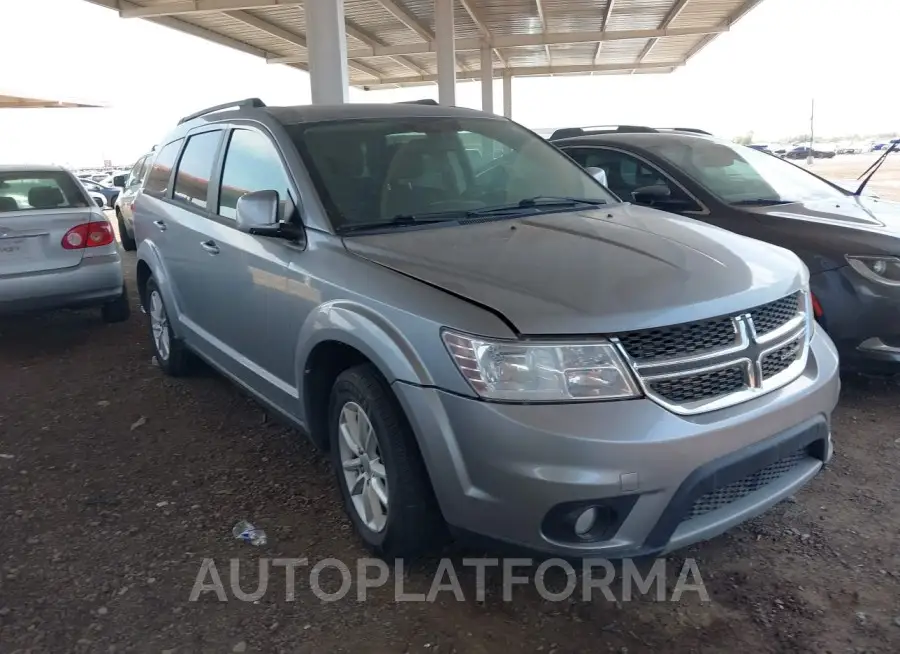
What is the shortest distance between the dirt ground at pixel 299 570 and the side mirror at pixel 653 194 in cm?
172

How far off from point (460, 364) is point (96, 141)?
5267 centimetres

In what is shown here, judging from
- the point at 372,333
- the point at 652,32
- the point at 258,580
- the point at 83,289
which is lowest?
the point at 258,580

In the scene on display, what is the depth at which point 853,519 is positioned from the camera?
3.04 meters

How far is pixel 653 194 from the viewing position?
16.1ft

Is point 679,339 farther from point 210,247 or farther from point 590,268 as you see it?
point 210,247

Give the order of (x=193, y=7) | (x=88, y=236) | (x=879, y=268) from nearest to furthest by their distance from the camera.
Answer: (x=879, y=268) < (x=88, y=236) < (x=193, y=7)

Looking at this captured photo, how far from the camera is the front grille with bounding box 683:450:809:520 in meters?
2.36

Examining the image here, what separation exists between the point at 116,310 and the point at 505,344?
5.75m

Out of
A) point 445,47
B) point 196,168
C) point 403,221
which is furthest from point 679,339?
point 445,47

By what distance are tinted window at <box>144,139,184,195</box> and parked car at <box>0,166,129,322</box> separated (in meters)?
1.27

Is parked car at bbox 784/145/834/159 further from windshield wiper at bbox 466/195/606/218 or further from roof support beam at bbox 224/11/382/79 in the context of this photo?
windshield wiper at bbox 466/195/606/218

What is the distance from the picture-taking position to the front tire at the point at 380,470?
97.8 inches

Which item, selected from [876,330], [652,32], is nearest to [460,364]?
[876,330]

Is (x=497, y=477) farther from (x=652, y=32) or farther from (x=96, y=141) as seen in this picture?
(x=96, y=141)
